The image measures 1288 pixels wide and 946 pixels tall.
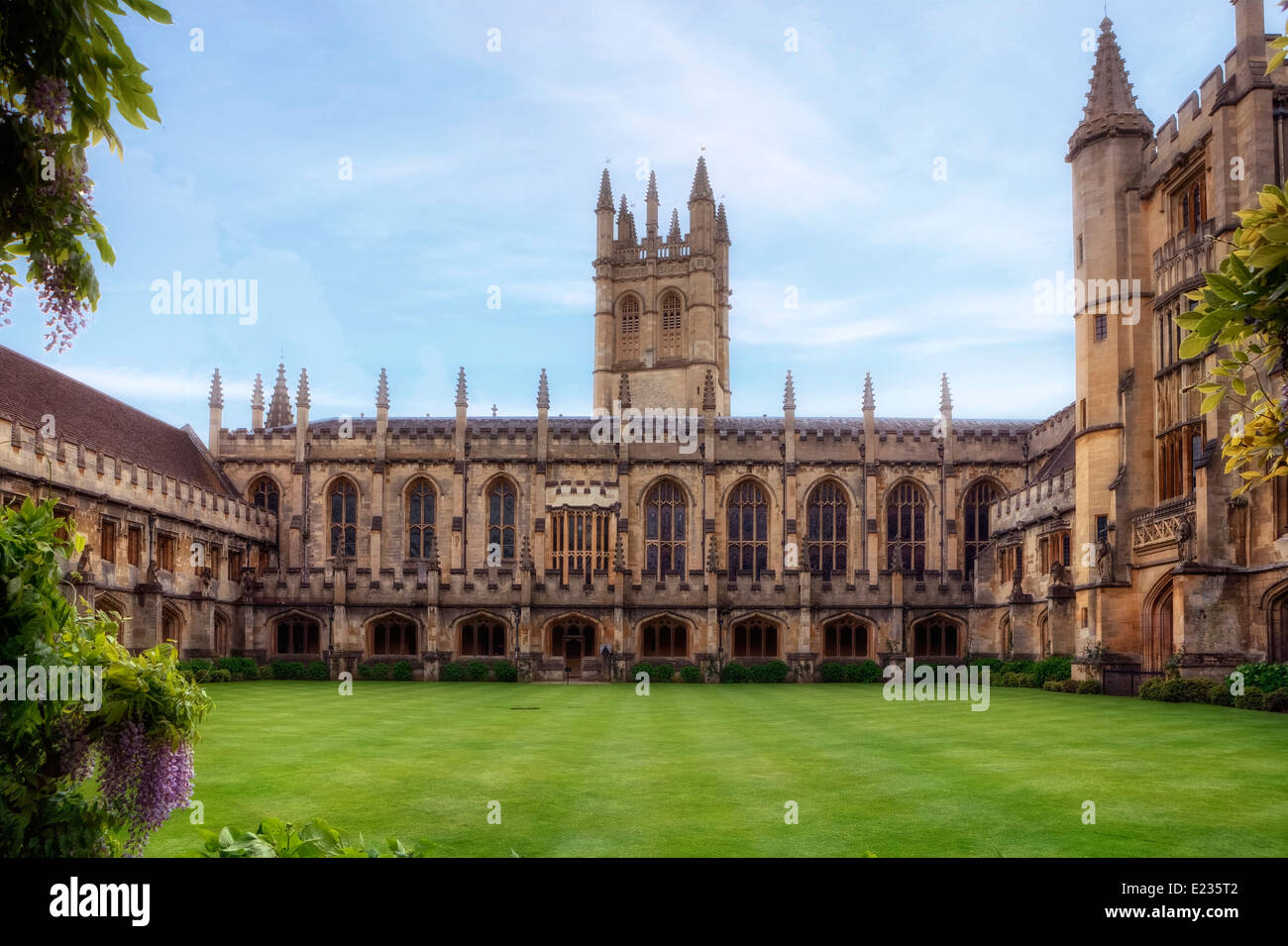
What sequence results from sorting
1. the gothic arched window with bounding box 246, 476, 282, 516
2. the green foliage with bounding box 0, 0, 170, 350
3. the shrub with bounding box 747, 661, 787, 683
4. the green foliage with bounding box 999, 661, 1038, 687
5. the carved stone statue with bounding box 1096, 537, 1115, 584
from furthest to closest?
1. the gothic arched window with bounding box 246, 476, 282, 516
2. the shrub with bounding box 747, 661, 787, 683
3. the green foliage with bounding box 999, 661, 1038, 687
4. the carved stone statue with bounding box 1096, 537, 1115, 584
5. the green foliage with bounding box 0, 0, 170, 350

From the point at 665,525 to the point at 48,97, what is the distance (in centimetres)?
4042

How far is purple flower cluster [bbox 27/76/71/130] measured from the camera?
11.7ft

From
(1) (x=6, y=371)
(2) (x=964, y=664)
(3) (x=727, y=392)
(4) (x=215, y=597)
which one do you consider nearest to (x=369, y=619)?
(4) (x=215, y=597)

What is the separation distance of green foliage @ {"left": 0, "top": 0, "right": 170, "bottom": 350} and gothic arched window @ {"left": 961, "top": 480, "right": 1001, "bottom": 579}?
42.5 metres

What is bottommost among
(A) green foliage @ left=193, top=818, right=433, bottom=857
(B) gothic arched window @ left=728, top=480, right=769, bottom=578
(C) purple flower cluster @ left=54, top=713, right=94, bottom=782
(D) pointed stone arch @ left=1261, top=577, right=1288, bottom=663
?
(D) pointed stone arch @ left=1261, top=577, right=1288, bottom=663

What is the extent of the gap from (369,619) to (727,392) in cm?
3304

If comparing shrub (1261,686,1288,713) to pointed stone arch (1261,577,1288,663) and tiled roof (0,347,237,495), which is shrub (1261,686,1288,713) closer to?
pointed stone arch (1261,577,1288,663)

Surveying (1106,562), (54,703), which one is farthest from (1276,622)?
(54,703)

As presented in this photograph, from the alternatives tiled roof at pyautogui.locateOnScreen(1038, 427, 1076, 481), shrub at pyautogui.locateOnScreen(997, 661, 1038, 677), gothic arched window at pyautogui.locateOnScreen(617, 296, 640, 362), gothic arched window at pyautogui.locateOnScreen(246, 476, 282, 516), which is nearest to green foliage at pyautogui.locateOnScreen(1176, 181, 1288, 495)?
shrub at pyautogui.locateOnScreen(997, 661, 1038, 677)

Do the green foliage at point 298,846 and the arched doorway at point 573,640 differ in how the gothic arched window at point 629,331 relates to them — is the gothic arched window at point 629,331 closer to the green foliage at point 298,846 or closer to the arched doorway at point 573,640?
the arched doorway at point 573,640

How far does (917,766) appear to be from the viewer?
12.8 m

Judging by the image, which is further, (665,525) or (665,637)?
(665,525)

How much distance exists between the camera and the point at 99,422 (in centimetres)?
3531

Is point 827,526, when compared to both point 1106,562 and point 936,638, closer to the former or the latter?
point 936,638
